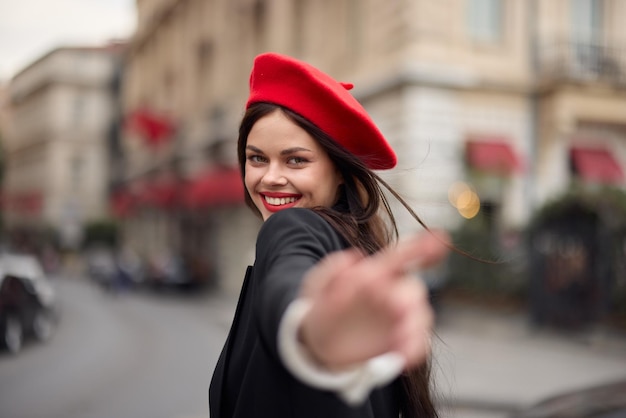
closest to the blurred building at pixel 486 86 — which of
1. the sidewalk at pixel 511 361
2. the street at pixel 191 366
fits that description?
the sidewalk at pixel 511 361

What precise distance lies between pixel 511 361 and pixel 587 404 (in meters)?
6.00

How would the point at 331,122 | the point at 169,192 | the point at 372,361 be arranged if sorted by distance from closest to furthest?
1. the point at 372,361
2. the point at 331,122
3. the point at 169,192

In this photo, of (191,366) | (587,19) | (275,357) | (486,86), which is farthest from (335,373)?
(587,19)

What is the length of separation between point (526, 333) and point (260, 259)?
1060cm

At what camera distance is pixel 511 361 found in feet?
28.9

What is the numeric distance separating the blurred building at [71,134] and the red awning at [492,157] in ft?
137

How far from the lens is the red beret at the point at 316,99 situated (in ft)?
4.40

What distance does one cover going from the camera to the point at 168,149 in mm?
31000

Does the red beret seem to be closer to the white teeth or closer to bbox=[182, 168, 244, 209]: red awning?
the white teeth

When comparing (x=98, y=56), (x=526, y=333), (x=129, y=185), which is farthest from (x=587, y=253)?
(x=98, y=56)

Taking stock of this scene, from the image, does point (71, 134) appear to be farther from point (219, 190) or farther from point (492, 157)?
point (492, 157)

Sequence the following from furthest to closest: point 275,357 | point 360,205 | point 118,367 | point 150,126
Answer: point 150,126 < point 118,367 < point 360,205 < point 275,357

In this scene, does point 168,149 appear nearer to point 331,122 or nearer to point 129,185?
point 129,185

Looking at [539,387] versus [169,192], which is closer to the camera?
[539,387]
